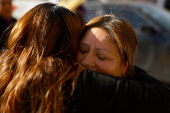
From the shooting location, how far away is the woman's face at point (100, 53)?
1568mm

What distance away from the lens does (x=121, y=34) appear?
5.41 ft

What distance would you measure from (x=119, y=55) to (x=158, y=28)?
329 centimetres

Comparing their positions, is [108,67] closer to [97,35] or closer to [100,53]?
[100,53]

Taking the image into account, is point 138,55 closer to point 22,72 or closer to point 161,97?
point 161,97

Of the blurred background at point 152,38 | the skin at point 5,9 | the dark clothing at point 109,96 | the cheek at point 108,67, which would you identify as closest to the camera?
the dark clothing at point 109,96

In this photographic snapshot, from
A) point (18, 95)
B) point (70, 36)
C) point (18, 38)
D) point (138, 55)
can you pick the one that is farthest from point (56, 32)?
point (138, 55)

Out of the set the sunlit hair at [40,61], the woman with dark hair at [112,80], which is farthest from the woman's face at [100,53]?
the sunlit hair at [40,61]

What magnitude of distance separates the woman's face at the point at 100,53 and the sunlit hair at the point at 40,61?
0.36 feet

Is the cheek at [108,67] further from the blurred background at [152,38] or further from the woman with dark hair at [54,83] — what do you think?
the blurred background at [152,38]

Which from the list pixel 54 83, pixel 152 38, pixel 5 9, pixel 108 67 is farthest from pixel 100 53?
pixel 152 38

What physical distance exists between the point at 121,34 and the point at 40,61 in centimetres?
71

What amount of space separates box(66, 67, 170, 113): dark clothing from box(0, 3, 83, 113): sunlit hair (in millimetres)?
85

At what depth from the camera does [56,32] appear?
4.53 feet

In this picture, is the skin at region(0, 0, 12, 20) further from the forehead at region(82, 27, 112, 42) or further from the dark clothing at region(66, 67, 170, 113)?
the dark clothing at region(66, 67, 170, 113)
